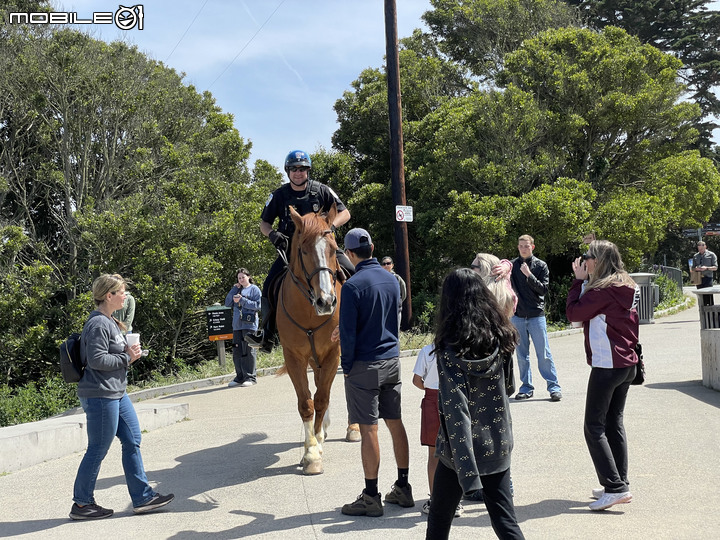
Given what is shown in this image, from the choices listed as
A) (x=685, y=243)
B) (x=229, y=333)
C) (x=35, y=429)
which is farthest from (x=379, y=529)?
(x=685, y=243)

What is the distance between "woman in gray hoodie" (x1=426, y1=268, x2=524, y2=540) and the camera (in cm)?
398

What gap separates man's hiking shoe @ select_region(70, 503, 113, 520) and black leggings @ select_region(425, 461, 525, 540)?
3216mm

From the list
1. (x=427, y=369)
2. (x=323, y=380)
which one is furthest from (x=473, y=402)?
(x=323, y=380)

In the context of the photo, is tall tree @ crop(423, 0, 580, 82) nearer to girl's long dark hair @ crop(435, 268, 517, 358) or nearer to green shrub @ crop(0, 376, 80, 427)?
green shrub @ crop(0, 376, 80, 427)

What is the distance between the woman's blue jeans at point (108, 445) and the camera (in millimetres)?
5938

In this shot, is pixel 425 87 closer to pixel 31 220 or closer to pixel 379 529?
pixel 31 220

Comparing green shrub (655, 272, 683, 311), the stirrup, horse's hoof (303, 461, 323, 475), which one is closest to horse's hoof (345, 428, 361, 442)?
horse's hoof (303, 461, 323, 475)

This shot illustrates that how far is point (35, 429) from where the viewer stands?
855cm

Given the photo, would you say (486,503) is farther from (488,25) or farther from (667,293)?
(488,25)

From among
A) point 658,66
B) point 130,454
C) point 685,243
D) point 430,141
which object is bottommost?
point 130,454

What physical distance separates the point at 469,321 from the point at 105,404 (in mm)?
3387

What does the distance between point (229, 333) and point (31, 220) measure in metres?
7.12

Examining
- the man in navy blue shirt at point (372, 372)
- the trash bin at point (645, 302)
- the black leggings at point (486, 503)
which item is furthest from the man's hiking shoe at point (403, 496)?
the trash bin at point (645, 302)

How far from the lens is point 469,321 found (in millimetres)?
4047
